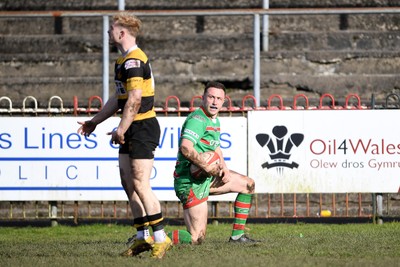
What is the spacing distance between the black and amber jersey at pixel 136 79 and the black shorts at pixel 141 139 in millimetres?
66

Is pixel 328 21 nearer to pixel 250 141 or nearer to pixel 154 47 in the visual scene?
pixel 154 47

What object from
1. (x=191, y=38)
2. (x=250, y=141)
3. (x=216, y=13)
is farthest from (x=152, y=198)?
(x=191, y=38)

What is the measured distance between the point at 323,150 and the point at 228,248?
14.9 ft

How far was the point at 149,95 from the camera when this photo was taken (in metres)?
10.1

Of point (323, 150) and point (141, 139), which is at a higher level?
point (141, 139)

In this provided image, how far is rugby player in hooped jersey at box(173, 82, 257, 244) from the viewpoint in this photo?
11.1m

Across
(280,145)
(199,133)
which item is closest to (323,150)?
(280,145)

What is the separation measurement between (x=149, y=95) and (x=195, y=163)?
1.26m

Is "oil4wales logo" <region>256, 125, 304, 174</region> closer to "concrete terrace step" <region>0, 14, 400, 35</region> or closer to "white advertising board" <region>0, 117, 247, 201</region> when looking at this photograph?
"white advertising board" <region>0, 117, 247, 201</region>

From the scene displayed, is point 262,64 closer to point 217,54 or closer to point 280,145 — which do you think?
point 217,54

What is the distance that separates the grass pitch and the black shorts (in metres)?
0.95

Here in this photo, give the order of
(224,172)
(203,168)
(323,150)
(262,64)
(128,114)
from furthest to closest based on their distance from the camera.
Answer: (262,64)
(323,150)
(224,172)
(203,168)
(128,114)

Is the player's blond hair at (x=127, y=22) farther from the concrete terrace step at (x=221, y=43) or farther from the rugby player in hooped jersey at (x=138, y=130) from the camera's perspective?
the concrete terrace step at (x=221, y=43)

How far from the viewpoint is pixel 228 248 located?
10945 mm
